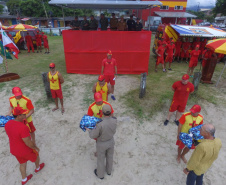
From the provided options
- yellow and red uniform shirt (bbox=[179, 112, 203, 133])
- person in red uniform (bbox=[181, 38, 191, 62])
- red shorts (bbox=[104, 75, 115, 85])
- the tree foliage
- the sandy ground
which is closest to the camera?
yellow and red uniform shirt (bbox=[179, 112, 203, 133])

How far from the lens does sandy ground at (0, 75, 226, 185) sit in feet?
11.4

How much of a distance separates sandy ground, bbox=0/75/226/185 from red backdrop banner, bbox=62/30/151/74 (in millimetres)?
3674

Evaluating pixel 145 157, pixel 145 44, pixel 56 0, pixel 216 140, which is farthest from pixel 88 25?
pixel 216 140

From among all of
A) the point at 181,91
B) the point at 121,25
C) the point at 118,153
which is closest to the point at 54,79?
the point at 118,153

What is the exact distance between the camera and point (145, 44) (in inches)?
333

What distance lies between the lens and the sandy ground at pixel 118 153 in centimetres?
346

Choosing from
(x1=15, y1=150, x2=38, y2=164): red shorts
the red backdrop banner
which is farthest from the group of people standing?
(x1=15, y1=150, x2=38, y2=164): red shorts

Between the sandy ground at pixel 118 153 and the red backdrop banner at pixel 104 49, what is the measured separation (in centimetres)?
367

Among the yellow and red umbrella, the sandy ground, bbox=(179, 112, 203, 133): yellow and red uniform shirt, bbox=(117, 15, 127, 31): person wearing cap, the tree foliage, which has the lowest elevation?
the sandy ground

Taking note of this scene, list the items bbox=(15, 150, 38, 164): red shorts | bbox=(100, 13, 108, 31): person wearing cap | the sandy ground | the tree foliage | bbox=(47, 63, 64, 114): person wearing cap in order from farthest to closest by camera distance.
Result: the tree foliage → bbox=(100, 13, 108, 31): person wearing cap → bbox=(47, 63, 64, 114): person wearing cap → the sandy ground → bbox=(15, 150, 38, 164): red shorts

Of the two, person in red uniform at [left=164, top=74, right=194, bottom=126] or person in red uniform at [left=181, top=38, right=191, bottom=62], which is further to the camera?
person in red uniform at [left=181, top=38, right=191, bottom=62]

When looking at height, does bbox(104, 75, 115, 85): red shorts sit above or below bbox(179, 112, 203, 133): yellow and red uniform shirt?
below

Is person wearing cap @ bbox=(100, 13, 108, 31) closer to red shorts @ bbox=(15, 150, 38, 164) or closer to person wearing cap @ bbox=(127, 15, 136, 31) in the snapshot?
person wearing cap @ bbox=(127, 15, 136, 31)

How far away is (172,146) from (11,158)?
13.9 ft
